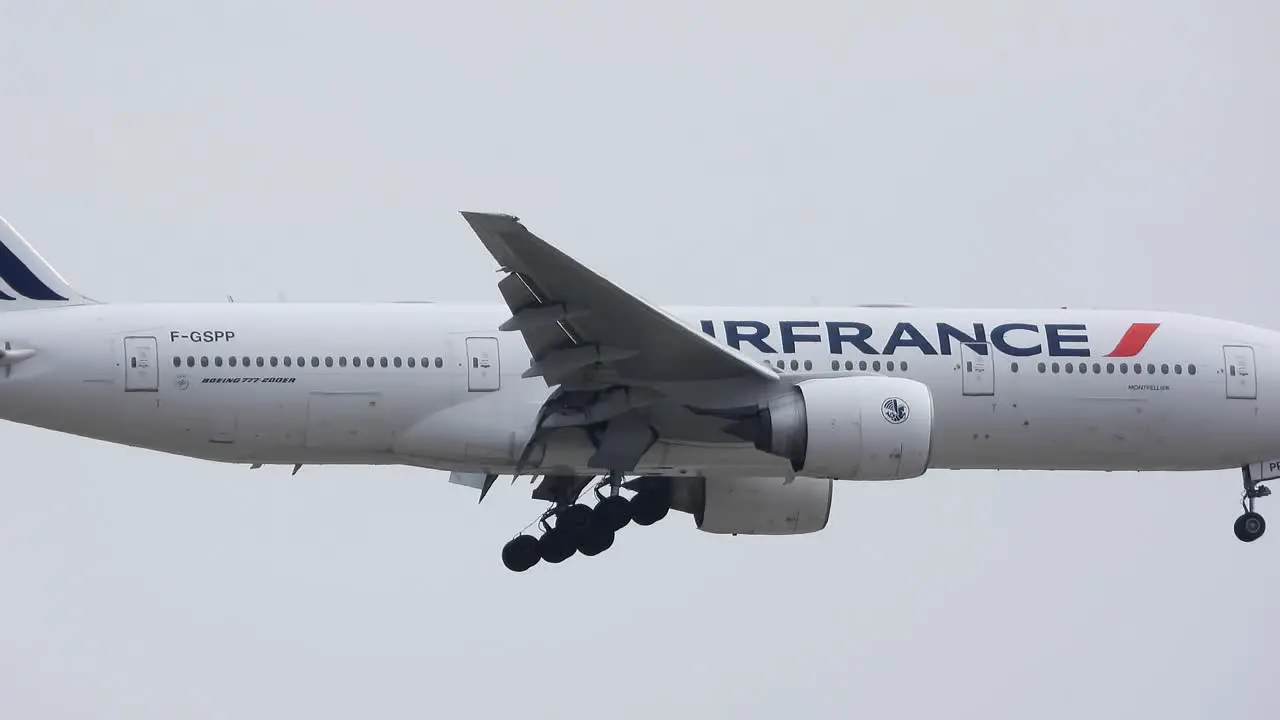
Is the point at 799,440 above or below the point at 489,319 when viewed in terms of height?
below

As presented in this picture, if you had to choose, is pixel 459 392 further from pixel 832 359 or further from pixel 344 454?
pixel 832 359

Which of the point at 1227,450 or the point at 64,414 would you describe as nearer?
the point at 64,414

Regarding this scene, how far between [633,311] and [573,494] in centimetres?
511

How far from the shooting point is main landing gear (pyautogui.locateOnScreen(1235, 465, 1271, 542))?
2981 centimetres

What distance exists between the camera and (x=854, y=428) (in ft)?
83.4

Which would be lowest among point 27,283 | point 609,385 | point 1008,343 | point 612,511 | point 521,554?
point 521,554

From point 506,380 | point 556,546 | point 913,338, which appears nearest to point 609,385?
point 506,380

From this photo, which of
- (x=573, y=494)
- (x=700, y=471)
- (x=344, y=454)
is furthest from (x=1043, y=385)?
(x=344, y=454)

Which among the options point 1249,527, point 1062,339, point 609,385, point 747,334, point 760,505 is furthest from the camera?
point 760,505

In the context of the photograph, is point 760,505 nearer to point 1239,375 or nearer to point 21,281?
point 1239,375

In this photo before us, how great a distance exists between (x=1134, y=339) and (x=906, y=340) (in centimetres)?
332

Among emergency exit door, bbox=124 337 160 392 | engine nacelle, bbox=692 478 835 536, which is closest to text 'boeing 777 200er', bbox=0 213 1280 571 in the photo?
emergency exit door, bbox=124 337 160 392

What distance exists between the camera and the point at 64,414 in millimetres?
26016

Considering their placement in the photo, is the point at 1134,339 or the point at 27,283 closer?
the point at 27,283
